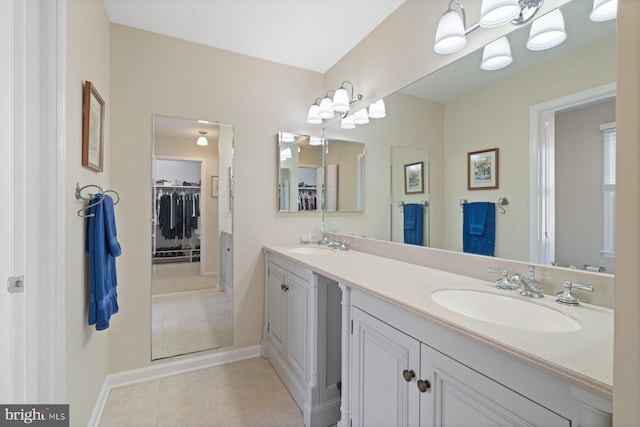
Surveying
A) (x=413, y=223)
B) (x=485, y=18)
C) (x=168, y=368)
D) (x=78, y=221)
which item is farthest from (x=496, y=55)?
(x=168, y=368)

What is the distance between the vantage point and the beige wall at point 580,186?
1.02 metres

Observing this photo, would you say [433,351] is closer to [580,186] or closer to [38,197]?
[580,186]

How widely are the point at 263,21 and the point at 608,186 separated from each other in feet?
6.91

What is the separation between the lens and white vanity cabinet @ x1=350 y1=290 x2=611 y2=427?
26.0 inches

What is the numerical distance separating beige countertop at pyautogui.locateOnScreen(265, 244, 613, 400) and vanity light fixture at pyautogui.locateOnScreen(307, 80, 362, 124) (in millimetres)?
1368

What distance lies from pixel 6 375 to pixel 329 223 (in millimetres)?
2096

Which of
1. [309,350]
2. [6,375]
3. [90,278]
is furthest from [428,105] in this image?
[6,375]

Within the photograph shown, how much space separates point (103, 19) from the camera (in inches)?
71.8

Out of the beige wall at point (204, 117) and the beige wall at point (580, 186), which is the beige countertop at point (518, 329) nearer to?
the beige wall at point (580, 186)

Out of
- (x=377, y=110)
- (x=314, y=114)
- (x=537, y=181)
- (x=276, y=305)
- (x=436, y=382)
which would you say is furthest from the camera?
(x=314, y=114)

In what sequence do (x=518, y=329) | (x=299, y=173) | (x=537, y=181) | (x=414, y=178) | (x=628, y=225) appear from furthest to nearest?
1. (x=299, y=173)
2. (x=414, y=178)
3. (x=537, y=181)
4. (x=518, y=329)
5. (x=628, y=225)

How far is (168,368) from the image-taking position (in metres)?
2.16

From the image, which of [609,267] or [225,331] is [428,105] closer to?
[609,267]

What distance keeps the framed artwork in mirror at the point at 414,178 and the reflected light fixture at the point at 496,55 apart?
0.58 meters
